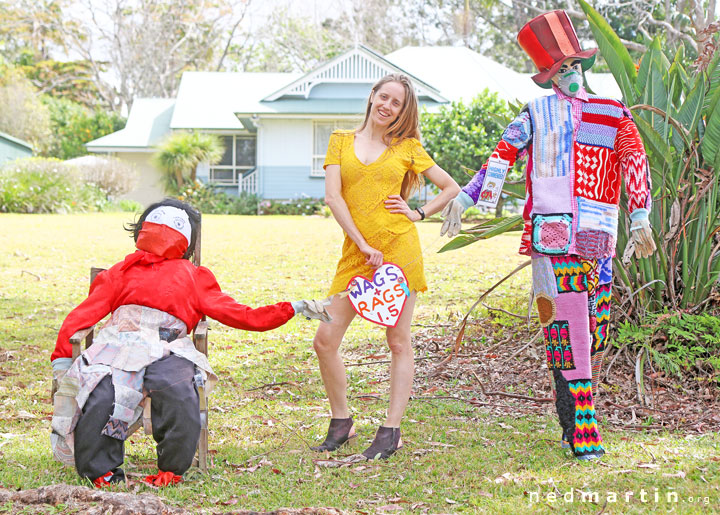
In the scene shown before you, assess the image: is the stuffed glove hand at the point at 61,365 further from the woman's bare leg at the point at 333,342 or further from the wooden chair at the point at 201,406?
the woman's bare leg at the point at 333,342

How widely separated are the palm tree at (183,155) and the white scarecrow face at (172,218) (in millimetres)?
20952

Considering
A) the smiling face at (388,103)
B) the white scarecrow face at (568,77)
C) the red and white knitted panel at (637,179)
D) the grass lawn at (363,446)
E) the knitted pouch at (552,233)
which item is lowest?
the grass lawn at (363,446)

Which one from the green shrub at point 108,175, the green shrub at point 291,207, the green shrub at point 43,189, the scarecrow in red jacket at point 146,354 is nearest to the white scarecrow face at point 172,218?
the scarecrow in red jacket at point 146,354

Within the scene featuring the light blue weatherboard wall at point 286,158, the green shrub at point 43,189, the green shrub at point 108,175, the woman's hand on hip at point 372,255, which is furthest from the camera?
the light blue weatherboard wall at point 286,158

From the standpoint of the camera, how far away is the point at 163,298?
142 inches

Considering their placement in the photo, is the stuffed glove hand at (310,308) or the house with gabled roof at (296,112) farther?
the house with gabled roof at (296,112)

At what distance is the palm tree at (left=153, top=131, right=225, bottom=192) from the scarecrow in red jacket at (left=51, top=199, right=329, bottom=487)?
21067mm

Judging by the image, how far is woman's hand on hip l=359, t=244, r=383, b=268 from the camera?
372 centimetres

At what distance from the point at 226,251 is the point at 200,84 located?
1840 centimetres

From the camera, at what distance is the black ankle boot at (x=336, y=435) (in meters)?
3.97

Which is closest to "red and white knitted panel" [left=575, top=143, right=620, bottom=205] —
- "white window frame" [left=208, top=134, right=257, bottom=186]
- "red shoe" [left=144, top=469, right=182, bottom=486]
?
"red shoe" [left=144, top=469, right=182, bottom=486]

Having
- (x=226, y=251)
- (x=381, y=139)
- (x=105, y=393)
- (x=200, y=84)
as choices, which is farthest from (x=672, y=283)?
(x=200, y=84)

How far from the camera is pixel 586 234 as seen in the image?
12.0 feet

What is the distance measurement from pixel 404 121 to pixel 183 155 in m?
21.2
